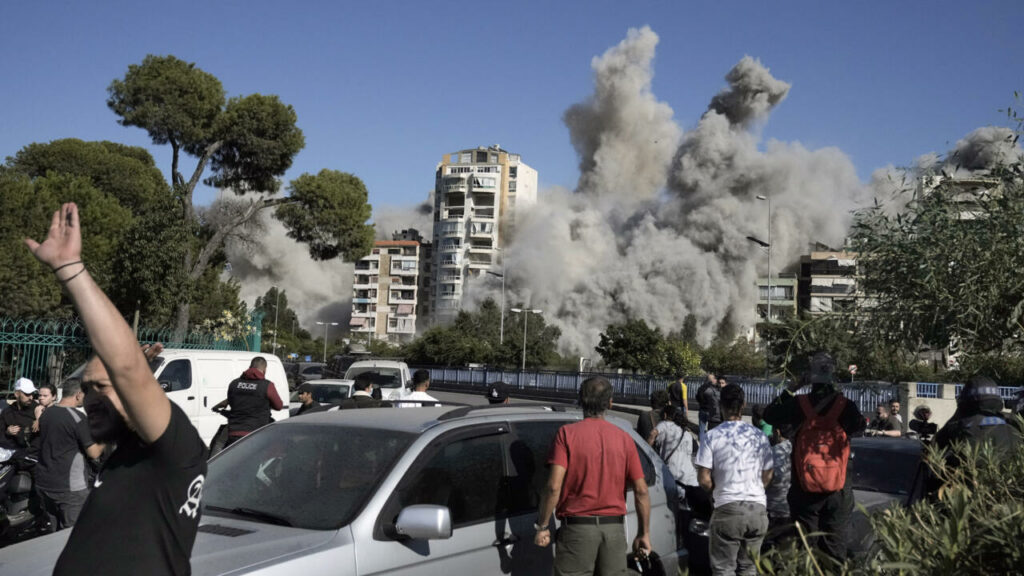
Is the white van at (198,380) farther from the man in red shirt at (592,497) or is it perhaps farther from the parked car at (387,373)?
the man in red shirt at (592,497)

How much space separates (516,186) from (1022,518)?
395 ft

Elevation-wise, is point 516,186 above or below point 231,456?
above

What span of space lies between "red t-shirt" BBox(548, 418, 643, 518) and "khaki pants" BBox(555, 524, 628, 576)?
3.2 inches

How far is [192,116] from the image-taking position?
91.7 ft

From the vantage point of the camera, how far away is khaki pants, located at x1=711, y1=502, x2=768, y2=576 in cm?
601

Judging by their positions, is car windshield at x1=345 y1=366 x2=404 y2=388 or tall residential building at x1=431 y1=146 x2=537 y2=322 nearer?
car windshield at x1=345 y1=366 x2=404 y2=388

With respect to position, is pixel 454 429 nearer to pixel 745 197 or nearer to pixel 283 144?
pixel 283 144

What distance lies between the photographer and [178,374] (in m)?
14.1

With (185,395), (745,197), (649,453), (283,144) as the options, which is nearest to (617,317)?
(745,197)

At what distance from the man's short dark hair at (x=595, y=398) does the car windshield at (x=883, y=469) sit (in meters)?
4.79

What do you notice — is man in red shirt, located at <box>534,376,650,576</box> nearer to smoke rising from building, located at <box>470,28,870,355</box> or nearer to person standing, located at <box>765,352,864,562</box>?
person standing, located at <box>765,352,864,562</box>

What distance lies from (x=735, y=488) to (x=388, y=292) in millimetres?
120140

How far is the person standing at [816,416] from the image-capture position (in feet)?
19.9

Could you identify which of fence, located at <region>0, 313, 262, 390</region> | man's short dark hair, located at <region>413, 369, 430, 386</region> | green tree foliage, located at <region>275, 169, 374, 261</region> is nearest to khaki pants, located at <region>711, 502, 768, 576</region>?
man's short dark hair, located at <region>413, 369, 430, 386</region>
